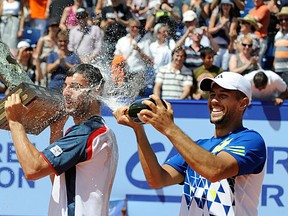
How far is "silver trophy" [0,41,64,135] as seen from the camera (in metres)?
4.10

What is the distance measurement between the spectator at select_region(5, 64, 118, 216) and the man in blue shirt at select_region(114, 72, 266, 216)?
0.92 ft

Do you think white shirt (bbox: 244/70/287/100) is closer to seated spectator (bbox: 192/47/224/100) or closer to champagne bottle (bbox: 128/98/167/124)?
seated spectator (bbox: 192/47/224/100)

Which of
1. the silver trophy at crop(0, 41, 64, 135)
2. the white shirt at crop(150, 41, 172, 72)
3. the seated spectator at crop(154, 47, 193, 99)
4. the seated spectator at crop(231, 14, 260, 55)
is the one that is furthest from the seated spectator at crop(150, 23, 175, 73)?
the silver trophy at crop(0, 41, 64, 135)

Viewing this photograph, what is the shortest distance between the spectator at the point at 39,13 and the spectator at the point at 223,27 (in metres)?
3.01

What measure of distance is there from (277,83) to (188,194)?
455cm

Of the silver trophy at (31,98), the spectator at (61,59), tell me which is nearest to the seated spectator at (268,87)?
the spectator at (61,59)

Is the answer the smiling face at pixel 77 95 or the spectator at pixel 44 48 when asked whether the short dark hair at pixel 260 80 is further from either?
the smiling face at pixel 77 95

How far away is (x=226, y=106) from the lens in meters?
3.86

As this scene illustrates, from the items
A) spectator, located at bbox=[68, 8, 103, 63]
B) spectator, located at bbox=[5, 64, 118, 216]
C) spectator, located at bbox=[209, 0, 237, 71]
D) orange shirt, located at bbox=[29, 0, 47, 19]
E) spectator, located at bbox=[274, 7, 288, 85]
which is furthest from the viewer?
orange shirt, located at bbox=[29, 0, 47, 19]

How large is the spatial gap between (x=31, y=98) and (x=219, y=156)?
1.21m

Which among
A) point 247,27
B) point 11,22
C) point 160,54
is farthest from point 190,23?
point 11,22

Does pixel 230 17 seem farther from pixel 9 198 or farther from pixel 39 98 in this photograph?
pixel 39 98

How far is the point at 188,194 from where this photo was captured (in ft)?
13.0

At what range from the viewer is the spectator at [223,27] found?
9.88 meters
